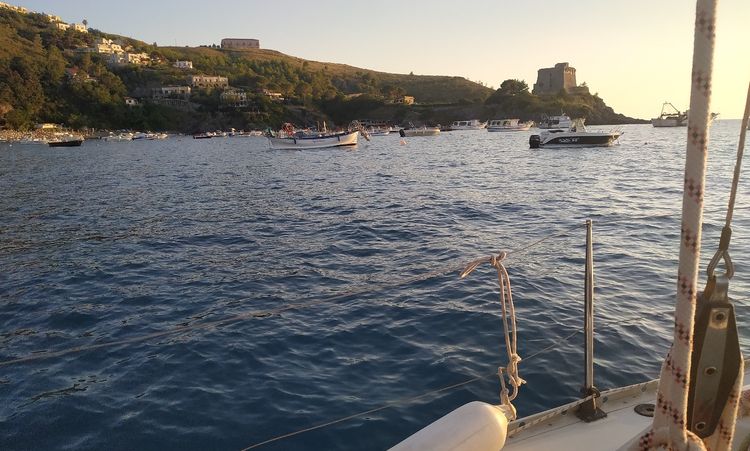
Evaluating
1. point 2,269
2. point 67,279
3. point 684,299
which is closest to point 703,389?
point 684,299

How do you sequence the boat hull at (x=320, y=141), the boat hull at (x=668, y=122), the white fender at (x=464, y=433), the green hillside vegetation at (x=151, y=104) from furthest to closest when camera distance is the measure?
the green hillside vegetation at (x=151, y=104) → the boat hull at (x=668, y=122) → the boat hull at (x=320, y=141) → the white fender at (x=464, y=433)

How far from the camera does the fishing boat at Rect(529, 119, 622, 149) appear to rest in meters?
50.1

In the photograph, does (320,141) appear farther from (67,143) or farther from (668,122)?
(668,122)

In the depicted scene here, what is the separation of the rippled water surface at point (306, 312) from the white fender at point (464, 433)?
4.48 ft

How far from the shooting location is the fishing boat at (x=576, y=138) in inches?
1971

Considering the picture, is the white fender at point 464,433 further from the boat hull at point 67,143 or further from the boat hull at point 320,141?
the boat hull at point 67,143

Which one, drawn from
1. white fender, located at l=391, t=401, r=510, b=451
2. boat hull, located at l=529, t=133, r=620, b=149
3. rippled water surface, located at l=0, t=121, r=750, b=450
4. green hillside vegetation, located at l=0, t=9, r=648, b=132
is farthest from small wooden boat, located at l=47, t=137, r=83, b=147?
white fender, located at l=391, t=401, r=510, b=451

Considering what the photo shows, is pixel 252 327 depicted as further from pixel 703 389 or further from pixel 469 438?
pixel 703 389

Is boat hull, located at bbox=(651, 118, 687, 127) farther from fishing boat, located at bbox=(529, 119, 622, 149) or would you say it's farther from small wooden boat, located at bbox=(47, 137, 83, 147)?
small wooden boat, located at bbox=(47, 137, 83, 147)

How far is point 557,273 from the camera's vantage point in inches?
428

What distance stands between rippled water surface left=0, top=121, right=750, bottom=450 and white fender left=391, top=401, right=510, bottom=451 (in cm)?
137

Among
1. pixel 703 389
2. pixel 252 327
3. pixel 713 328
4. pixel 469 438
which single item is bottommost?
pixel 252 327

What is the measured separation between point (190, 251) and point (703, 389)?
1393cm

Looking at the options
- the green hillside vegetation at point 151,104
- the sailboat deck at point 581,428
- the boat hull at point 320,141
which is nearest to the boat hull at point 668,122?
the green hillside vegetation at point 151,104
